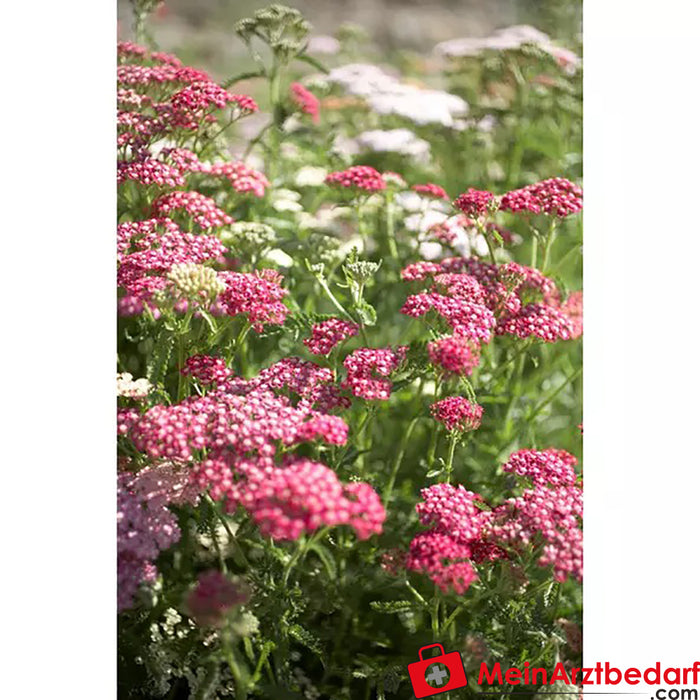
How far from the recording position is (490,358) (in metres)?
2.53

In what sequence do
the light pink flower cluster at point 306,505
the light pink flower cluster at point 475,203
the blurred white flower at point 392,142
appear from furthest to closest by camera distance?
the blurred white flower at point 392,142, the light pink flower cluster at point 475,203, the light pink flower cluster at point 306,505

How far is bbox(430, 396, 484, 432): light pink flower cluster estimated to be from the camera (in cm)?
203

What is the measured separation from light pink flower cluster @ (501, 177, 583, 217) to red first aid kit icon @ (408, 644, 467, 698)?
3.62 ft

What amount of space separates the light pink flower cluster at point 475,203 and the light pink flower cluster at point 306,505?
0.88 metres

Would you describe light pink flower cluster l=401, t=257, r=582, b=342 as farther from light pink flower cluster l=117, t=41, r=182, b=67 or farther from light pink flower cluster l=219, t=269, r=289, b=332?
light pink flower cluster l=117, t=41, r=182, b=67

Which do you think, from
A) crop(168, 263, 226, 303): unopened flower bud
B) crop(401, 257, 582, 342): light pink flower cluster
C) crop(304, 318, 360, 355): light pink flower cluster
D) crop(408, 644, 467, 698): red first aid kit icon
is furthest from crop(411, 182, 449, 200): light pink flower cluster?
crop(408, 644, 467, 698): red first aid kit icon

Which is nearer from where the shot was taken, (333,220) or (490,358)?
(490,358)

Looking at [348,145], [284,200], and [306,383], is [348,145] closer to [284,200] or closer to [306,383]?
[284,200]

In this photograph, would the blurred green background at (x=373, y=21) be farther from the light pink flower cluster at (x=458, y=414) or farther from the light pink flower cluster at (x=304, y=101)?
the light pink flower cluster at (x=458, y=414)

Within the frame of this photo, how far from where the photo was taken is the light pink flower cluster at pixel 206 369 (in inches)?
77.7

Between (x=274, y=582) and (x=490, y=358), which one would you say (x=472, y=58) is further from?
(x=274, y=582)
